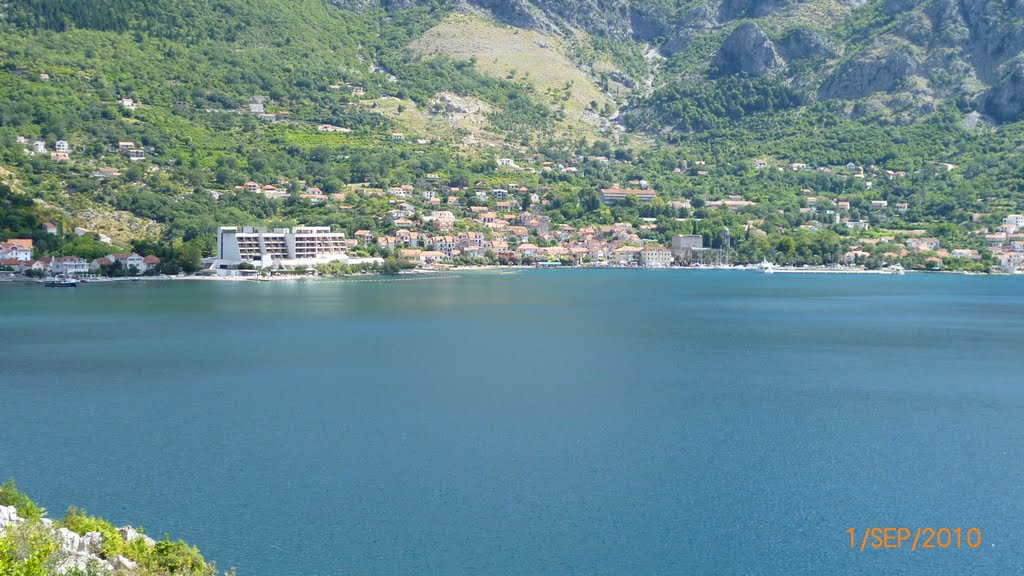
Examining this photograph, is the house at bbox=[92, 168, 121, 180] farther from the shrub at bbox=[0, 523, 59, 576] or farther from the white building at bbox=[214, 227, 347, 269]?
the shrub at bbox=[0, 523, 59, 576]

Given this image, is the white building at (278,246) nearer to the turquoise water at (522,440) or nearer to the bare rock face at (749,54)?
the turquoise water at (522,440)

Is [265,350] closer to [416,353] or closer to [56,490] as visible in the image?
[416,353]

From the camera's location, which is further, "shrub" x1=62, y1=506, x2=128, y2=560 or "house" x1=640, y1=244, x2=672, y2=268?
"house" x1=640, y1=244, x2=672, y2=268

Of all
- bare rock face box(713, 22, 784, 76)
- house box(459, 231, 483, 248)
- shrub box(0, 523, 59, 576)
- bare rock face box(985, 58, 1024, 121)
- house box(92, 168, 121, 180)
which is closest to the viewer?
shrub box(0, 523, 59, 576)

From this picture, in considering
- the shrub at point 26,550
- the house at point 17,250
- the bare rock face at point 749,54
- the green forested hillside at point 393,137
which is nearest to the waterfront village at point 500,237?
the house at point 17,250

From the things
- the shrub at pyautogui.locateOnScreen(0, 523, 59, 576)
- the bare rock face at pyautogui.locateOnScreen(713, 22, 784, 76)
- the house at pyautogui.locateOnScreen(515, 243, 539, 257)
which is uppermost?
the bare rock face at pyautogui.locateOnScreen(713, 22, 784, 76)

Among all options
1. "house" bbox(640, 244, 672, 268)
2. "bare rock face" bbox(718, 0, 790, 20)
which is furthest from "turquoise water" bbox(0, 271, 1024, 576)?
"bare rock face" bbox(718, 0, 790, 20)

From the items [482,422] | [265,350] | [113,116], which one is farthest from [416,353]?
[113,116]

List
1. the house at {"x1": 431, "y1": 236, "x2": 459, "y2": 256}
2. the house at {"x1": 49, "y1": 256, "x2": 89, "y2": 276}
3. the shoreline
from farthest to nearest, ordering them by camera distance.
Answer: the house at {"x1": 431, "y1": 236, "x2": 459, "y2": 256} < the shoreline < the house at {"x1": 49, "y1": 256, "x2": 89, "y2": 276}
